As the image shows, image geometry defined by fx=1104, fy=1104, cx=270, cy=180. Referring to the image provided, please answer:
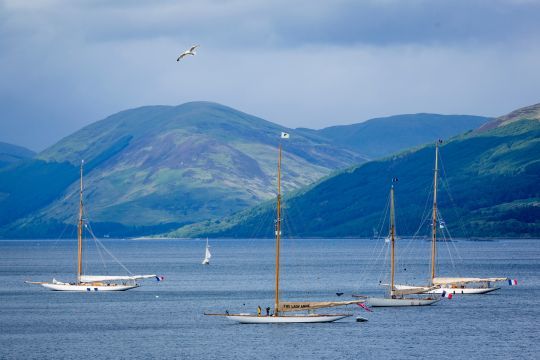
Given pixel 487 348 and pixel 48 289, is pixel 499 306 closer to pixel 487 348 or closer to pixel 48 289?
pixel 487 348

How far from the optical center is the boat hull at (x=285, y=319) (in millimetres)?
113188

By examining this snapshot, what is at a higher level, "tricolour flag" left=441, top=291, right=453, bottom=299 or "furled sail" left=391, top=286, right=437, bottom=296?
"furled sail" left=391, top=286, right=437, bottom=296

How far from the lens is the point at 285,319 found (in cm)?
11338

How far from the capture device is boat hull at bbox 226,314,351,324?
113 m

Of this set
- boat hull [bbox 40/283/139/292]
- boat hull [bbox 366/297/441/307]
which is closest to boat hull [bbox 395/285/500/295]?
boat hull [bbox 366/297/441/307]

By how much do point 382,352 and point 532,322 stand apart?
100 feet

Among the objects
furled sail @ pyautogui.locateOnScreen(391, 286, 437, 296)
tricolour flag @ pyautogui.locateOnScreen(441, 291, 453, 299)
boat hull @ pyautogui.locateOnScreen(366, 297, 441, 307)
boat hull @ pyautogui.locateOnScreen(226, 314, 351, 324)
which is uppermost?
furled sail @ pyautogui.locateOnScreen(391, 286, 437, 296)

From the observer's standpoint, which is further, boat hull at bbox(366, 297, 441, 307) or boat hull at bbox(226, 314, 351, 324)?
boat hull at bbox(366, 297, 441, 307)

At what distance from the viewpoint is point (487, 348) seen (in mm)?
100438

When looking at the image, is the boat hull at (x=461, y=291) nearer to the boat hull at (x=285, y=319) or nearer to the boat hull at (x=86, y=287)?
the boat hull at (x=285, y=319)

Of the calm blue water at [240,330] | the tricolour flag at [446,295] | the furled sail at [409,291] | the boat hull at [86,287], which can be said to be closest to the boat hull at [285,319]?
the calm blue water at [240,330]

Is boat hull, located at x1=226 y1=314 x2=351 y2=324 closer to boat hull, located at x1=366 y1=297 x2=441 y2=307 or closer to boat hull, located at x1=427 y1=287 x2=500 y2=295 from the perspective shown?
boat hull, located at x1=366 y1=297 x2=441 y2=307

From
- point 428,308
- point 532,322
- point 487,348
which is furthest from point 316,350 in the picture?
point 428,308

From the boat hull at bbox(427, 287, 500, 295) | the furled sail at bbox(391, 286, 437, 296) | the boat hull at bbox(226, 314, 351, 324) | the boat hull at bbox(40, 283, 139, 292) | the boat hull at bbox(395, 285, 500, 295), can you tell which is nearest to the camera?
the boat hull at bbox(226, 314, 351, 324)
